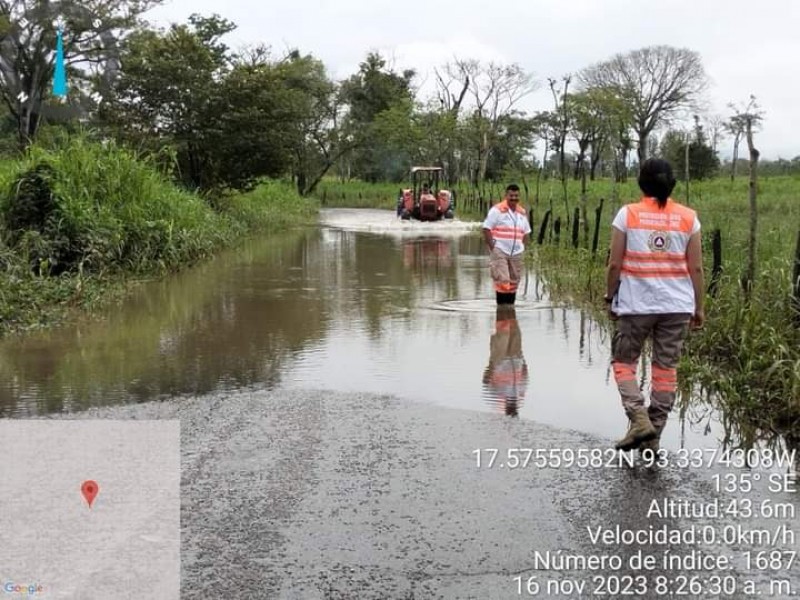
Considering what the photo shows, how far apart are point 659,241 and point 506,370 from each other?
9.31 ft

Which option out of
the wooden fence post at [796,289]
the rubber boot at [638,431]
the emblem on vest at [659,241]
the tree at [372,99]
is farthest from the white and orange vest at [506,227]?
the tree at [372,99]

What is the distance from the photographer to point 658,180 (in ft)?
16.9

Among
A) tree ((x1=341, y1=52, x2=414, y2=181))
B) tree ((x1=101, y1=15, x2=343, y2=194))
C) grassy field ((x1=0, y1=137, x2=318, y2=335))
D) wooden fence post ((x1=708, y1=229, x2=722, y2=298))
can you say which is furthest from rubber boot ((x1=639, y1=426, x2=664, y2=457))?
tree ((x1=341, y1=52, x2=414, y2=181))

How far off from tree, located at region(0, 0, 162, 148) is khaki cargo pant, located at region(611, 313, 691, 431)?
29.9 m

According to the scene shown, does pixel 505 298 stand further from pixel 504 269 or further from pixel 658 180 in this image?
pixel 658 180

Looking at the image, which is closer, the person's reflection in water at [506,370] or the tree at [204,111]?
the person's reflection in water at [506,370]

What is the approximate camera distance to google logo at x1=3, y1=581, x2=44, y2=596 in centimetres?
355

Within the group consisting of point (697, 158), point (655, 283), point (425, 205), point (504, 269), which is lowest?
point (504, 269)

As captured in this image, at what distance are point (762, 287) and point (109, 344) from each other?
20.3 ft

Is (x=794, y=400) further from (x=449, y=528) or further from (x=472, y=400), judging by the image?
(x=449, y=528)

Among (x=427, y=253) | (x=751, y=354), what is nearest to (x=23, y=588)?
(x=751, y=354)

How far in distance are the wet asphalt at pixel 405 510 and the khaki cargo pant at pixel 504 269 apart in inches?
181

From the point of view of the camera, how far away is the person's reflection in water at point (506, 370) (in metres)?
6.76

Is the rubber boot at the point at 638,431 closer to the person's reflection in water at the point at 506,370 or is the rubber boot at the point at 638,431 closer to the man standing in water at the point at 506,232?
the person's reflection in water at the point at 506,370
